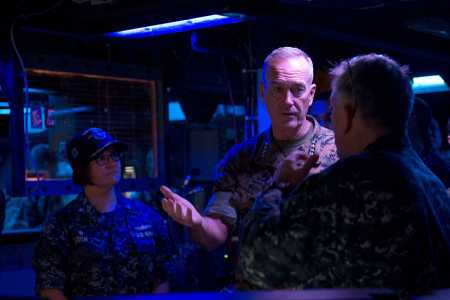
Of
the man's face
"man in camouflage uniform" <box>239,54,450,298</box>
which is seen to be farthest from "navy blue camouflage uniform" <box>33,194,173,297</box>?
"man in camouflage uniform" <box>239,54,450,298</box>

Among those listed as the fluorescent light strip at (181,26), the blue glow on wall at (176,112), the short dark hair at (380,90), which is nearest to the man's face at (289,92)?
the short dark hair at (380,90)

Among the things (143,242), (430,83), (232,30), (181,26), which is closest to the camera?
(143,242)

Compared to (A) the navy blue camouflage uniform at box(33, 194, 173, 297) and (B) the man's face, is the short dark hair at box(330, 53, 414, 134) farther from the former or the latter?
(A) the navy blue camouflage uniform at box(33, 194, 173, 297)

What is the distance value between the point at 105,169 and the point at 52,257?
504mm

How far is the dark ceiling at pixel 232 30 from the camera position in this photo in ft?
12.3

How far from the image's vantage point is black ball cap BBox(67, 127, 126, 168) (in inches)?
135

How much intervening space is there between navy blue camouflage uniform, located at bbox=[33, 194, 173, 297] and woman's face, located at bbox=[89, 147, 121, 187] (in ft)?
0.38

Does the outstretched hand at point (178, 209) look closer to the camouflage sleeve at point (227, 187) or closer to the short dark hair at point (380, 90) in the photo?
the camouflage sleeve at point (227, 187)

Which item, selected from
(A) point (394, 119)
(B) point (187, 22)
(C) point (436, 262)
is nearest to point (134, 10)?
(B) point (187, 22)

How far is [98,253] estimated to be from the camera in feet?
10.6

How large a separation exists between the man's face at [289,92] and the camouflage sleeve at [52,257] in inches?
48.4

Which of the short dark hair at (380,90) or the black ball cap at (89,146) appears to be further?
the black ball cap at (89,146)

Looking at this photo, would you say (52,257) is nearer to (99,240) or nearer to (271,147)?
(99,240)

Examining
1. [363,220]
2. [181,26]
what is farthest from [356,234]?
[181,26]
